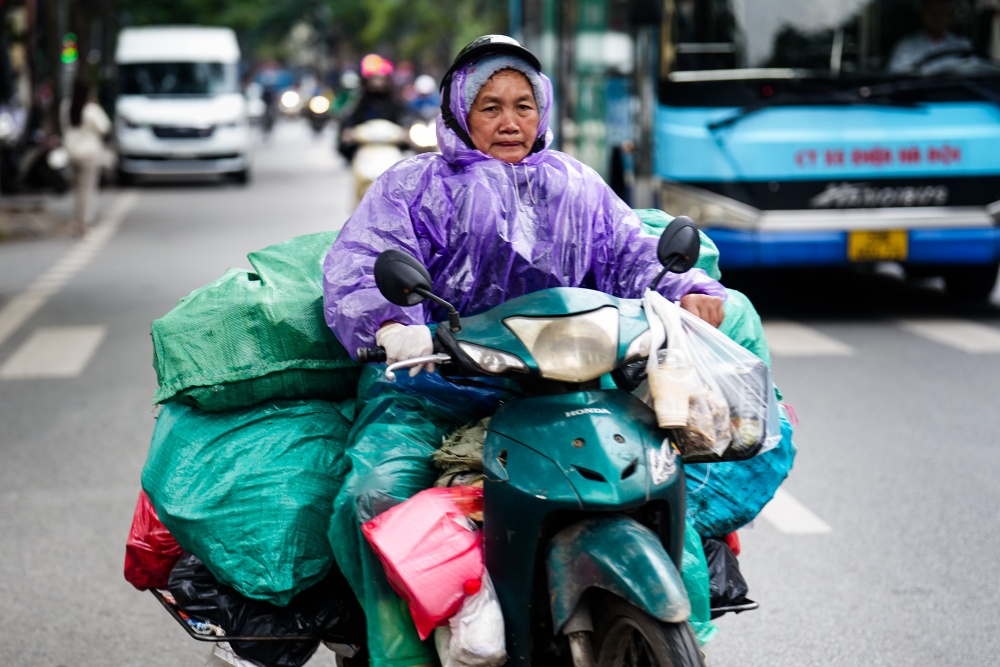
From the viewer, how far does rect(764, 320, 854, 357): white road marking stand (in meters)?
9.19

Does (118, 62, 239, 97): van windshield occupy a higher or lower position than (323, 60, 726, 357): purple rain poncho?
lower

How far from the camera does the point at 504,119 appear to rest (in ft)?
11.5

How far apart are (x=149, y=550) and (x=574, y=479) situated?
4.64ft

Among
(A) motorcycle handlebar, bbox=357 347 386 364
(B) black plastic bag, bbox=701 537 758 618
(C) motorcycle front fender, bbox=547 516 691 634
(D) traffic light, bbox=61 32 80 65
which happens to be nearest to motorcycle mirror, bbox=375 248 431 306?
(A) motorcycle handlebar, bbox=357 347 386 364

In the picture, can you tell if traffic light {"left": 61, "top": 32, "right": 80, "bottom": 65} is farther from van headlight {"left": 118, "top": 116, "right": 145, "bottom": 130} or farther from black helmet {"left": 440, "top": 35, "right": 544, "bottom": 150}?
black helmet {"left": 440, "top": 35, "right": 544, "bottom": 150}

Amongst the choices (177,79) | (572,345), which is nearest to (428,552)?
(572,345)

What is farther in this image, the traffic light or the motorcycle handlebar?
the traffic light

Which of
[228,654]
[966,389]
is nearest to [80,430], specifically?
[228,654]

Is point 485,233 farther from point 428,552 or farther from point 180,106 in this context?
point 180,106

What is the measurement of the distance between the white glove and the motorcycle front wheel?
59 cm

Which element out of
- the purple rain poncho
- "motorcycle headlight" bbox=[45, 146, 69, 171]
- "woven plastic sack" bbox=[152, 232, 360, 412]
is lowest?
→ "motorcycle headlight" bbox=[45, 146, 69, 171]

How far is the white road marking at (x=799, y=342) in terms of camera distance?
919 centimetres

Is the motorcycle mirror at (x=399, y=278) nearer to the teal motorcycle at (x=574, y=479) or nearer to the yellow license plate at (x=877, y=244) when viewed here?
the teal motorcycle at (x=574, y=479)

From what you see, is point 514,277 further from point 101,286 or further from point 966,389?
point 101,286
